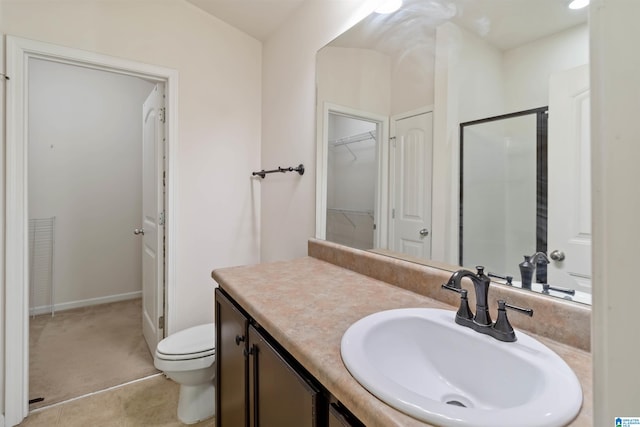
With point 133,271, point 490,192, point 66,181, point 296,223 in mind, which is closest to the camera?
point 490,192

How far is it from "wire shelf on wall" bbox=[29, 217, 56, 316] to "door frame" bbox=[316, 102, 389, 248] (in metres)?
2.95

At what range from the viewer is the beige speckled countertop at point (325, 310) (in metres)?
0.54

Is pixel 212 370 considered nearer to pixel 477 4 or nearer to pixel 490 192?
pixel 490 192

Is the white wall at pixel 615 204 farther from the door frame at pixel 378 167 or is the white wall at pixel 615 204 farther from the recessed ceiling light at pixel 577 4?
the door frame at pixel 378 167

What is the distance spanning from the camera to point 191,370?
1573 millimetres

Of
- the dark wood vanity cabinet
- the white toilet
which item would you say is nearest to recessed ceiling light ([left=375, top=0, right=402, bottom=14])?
the dark wood vanity cabinet

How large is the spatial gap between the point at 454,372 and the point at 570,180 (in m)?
0.60

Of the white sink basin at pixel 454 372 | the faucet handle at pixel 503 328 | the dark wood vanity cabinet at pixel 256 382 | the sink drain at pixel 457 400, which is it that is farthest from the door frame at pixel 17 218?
the faucet handle at pixel 503 328

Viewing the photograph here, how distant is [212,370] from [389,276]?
44.8 inches

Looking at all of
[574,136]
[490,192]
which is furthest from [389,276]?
[574,136]

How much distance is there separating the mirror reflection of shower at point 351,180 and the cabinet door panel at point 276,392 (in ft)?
2.29

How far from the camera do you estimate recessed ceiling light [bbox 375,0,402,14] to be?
1.28 meters

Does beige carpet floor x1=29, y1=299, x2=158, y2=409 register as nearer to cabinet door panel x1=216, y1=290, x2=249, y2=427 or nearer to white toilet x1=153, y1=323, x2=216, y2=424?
white toilet x1=153, y1=323, x2=216, y2=424

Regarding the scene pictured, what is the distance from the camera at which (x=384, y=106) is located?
1.38 m
